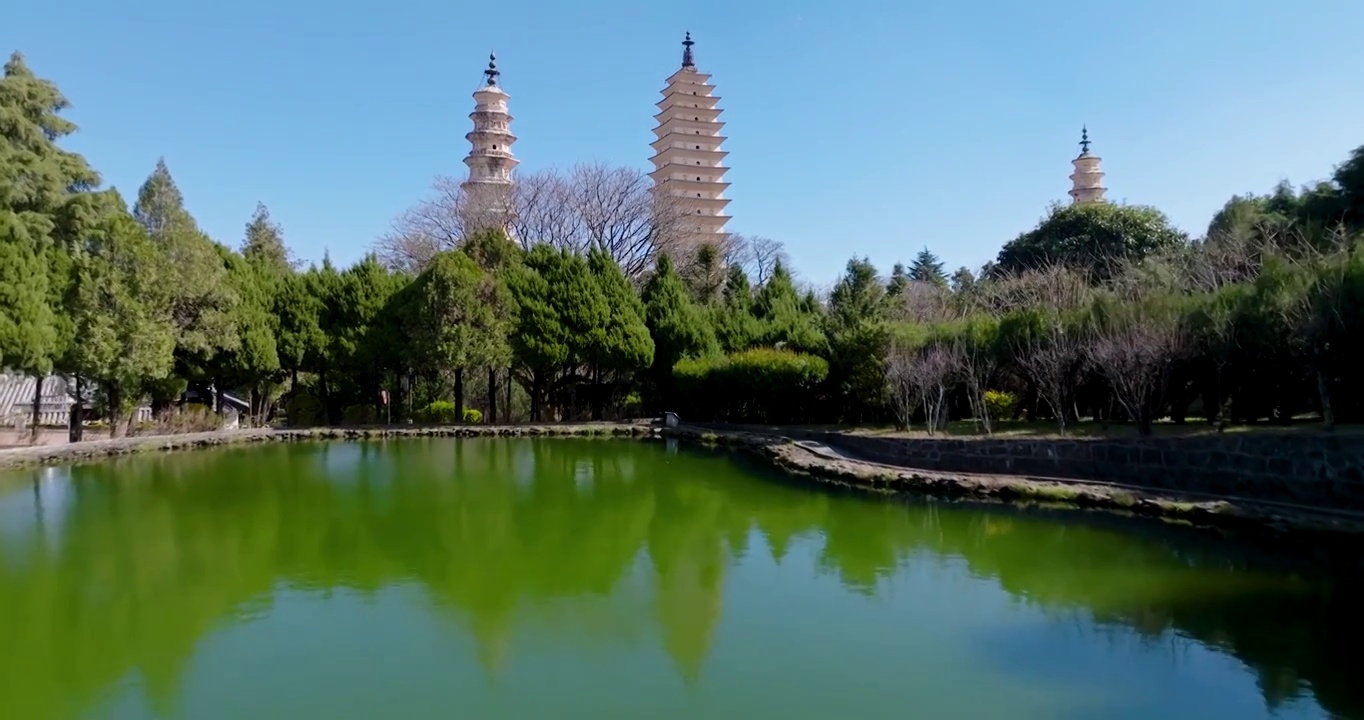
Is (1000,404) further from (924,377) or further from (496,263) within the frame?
(496,263)

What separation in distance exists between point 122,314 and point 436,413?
8.45 meters

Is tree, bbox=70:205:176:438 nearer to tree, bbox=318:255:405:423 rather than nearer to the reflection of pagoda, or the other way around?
A: tree, bbox=318:255:405:423

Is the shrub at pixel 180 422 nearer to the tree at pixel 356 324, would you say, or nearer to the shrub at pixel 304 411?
the shrub at pixel 304 411

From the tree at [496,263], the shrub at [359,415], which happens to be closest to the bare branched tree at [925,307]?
the tree at [496,263]

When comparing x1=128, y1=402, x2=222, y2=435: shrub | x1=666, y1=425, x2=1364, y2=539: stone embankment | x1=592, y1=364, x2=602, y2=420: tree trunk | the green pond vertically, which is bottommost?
the green pond

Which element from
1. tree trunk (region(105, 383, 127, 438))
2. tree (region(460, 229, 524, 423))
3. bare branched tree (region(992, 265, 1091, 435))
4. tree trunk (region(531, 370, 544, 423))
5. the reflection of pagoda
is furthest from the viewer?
tree trunk (region(531, 370, 544, 423))

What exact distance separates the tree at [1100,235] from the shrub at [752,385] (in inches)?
335

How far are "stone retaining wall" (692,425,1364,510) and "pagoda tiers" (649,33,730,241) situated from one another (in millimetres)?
29965

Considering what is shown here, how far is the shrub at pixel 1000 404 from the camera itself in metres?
15.9

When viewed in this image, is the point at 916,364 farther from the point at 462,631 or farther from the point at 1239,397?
the point at 462,631

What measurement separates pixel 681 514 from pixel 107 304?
13.3 meters

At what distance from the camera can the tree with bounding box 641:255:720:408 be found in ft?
77.8

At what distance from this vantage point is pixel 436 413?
2430 centimetres

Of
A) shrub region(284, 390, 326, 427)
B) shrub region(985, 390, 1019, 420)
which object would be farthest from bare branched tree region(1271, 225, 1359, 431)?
shrub region(284, 390, 326, 427)
